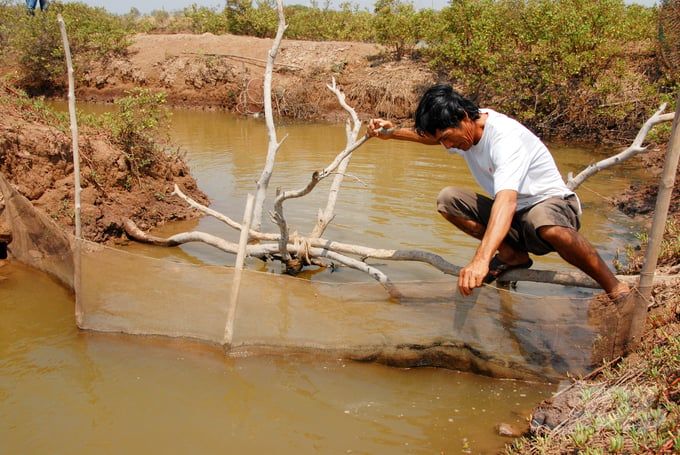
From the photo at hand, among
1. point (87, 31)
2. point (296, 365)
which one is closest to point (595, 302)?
point (296, 365)

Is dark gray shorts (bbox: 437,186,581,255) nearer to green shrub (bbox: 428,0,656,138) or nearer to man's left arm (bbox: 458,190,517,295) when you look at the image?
man's left arm (bbox: 458,190,517,295)

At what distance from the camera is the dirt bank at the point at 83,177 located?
5449 millimetres

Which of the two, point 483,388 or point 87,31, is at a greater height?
point 87,31

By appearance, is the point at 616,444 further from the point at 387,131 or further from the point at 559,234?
the point at 387,131

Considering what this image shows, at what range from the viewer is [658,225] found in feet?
9.00

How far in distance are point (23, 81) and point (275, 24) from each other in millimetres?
7982

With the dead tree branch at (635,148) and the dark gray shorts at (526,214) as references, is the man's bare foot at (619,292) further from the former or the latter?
the dead tree branch at (635,148)

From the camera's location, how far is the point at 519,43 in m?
12.2

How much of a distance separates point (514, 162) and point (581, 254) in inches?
23.5

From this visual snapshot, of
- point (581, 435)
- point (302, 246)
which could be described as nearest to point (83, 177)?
point (302, 246)

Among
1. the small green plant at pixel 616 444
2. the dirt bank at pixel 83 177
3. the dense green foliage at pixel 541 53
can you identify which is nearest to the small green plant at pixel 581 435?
the small green plant at pixel 616 444

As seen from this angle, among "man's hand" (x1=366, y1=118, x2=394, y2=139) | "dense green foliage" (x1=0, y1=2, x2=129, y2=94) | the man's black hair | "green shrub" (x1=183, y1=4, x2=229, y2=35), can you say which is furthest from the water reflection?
"green shrub" (x1=183, y1=4, x2=229, y2=35)

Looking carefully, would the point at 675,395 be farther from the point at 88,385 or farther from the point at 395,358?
the point at 88,385

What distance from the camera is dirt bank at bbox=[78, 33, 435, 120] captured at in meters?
14.9
